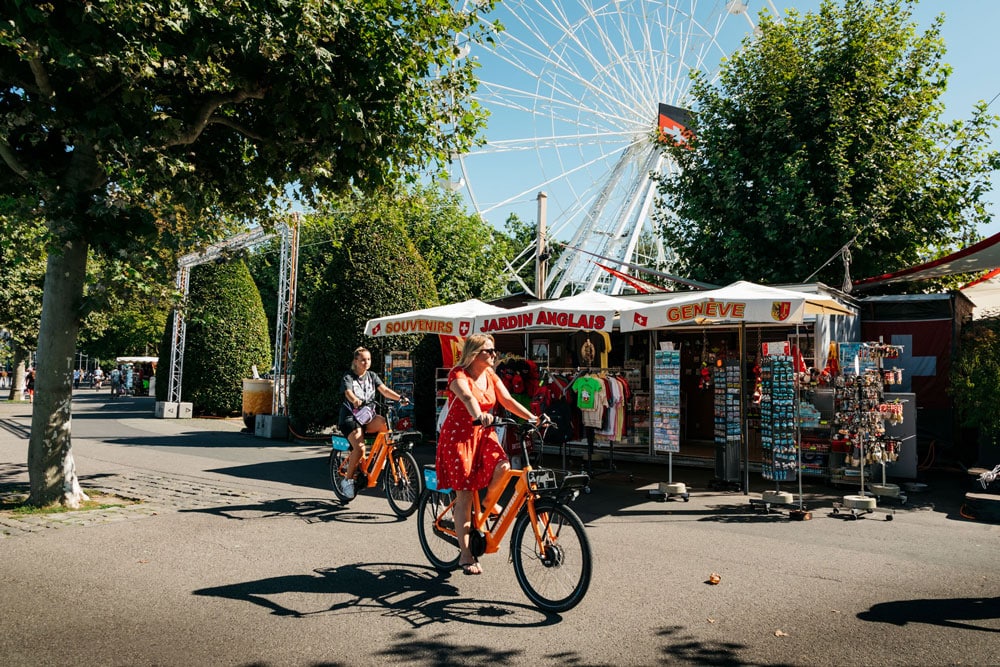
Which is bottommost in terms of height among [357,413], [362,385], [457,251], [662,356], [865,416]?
[357,413]

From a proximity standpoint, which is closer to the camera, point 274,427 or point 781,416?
point 781,416

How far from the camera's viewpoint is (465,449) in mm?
5059

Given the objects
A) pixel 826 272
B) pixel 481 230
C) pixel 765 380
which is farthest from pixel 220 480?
pixel 481 230

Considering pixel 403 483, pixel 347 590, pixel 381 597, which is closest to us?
pixel 381 597

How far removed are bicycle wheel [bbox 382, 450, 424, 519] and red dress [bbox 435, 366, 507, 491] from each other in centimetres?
222

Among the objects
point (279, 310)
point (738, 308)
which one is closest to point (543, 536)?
point (738, 308)

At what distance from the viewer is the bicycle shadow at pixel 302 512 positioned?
7.32 meters

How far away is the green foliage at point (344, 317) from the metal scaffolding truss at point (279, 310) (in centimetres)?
119

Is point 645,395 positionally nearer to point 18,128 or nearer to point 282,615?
point 282,615

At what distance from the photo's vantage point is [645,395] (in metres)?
11.9

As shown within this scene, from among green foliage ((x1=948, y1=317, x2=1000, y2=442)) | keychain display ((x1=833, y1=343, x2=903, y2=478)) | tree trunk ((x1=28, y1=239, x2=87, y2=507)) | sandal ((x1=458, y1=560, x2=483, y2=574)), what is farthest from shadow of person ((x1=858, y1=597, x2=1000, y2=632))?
tree trunk ((x1=28, y1=239, x2=87, y2=507))

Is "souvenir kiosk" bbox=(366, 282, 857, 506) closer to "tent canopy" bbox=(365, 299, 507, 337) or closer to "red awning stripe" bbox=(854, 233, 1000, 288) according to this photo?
"tent canopy" bbox=(365, 299, 507, 337)

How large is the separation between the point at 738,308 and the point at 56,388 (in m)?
7.81

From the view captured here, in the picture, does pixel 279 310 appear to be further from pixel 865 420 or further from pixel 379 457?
pixel 865 420
